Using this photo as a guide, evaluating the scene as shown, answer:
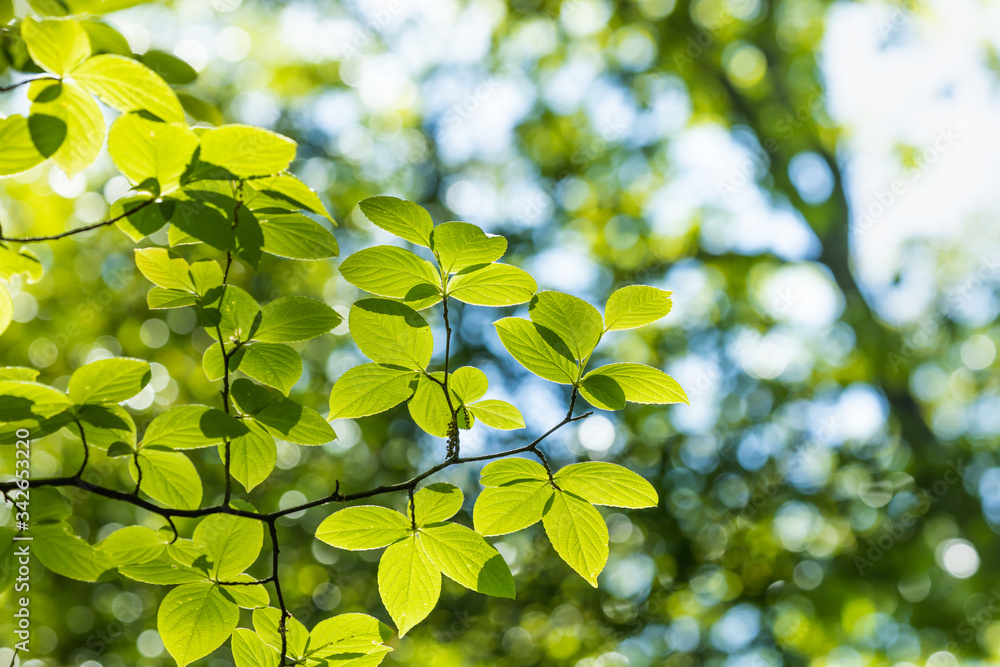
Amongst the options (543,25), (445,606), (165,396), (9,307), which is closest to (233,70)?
(543,25)

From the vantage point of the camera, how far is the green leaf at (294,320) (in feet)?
3.16

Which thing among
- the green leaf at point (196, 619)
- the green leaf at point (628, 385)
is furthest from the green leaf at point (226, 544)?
the green leaf at point (628, 385)

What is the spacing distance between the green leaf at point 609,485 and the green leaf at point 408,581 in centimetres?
25

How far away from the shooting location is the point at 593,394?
3.13 feet

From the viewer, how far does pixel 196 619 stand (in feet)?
3.11

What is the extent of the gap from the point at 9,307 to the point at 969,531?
8.87 m

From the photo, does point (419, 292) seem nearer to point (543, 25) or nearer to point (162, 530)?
point (162, 530)

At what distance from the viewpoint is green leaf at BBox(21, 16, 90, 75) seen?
0.75 m

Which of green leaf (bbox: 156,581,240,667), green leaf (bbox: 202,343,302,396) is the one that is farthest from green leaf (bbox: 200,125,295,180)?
green leaf (bbox: 156,581,240,667)

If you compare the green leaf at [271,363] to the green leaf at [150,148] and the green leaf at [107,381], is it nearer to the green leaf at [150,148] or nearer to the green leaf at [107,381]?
the green leaf at [107,381]

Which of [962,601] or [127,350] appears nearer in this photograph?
[962,601]

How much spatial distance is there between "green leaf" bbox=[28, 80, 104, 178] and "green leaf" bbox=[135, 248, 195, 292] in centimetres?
15

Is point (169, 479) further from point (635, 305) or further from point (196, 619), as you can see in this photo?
point (635, 305)
